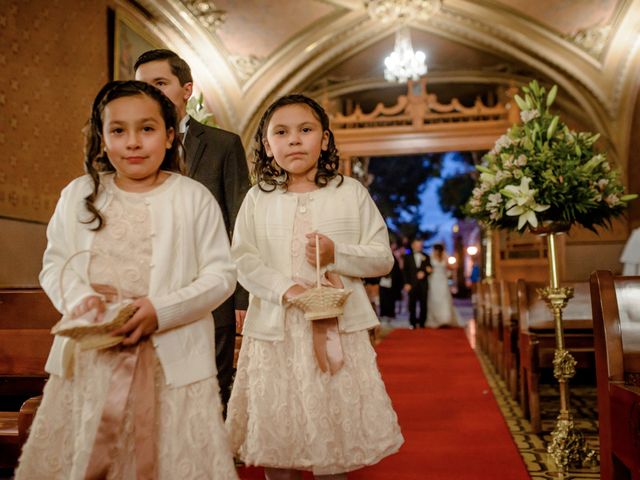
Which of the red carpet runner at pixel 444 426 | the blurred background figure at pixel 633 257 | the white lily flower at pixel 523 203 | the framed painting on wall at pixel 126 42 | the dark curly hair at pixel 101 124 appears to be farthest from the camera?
the blurred background figure at pixel 633 257

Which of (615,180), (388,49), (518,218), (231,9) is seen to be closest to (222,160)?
(518,218)

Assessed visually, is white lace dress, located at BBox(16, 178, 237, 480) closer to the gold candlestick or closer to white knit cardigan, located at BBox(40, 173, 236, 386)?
white knit cardigan, located at BBox(40, 173, 236, 386)

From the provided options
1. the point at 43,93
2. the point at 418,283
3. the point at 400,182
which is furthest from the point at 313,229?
the point at 400,182

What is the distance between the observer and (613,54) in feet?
32.6

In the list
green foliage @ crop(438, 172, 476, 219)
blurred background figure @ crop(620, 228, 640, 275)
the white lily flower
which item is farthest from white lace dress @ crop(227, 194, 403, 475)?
green foliage @ crop(438, 172, 476, 219)

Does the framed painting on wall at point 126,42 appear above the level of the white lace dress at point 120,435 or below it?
above

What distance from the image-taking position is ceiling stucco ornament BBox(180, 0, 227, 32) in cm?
871

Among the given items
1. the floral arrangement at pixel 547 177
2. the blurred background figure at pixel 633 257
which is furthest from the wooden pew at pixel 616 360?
the blurred background figure at pixel 633 257

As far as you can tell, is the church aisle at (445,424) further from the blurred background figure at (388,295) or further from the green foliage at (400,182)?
the green foliage at (400,182)

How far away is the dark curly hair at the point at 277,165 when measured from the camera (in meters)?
2.19

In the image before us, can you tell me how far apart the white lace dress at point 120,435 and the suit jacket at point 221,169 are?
3.33 ft

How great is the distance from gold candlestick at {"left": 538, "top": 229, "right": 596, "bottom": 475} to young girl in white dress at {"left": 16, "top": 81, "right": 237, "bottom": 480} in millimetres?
2259

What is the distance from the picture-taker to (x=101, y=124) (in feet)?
5.23

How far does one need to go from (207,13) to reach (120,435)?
8473 millimetres
